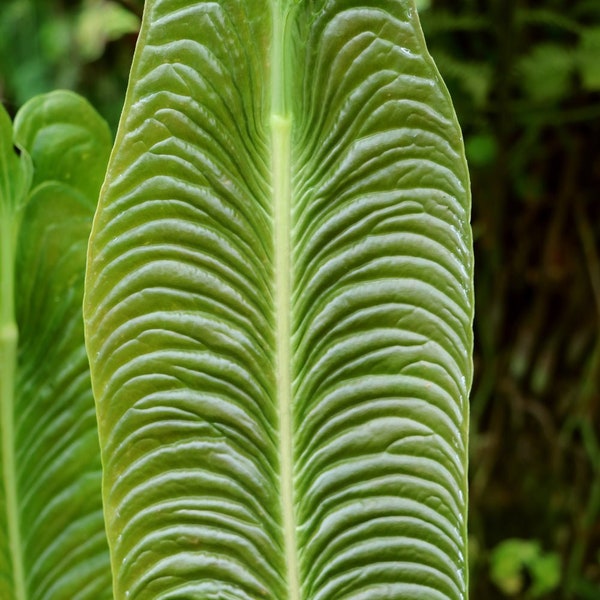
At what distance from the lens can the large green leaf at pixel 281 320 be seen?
429 mm

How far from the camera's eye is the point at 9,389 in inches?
23.1

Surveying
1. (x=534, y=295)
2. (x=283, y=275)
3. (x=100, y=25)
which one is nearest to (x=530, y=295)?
(x=534, y=295)

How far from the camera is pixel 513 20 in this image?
3.96ft

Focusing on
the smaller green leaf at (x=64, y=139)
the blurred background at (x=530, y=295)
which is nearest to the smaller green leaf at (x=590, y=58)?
the blurred background at (x=530, y=295)

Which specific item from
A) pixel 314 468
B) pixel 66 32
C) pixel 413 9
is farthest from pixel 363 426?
pixel 66 32

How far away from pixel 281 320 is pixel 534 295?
0.96m

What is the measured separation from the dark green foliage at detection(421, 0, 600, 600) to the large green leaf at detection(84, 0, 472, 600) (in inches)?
33.0

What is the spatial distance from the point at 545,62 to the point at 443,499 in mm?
974

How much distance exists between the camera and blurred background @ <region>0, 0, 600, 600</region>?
4.09 ft

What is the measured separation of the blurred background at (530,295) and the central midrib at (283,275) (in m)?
0.84

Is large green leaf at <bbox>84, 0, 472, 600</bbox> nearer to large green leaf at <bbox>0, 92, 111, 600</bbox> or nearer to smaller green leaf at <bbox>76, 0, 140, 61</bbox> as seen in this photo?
large green leaf at <bbox>0, 92, 111, 600</bbox>

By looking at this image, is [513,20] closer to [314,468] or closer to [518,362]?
[518,362]

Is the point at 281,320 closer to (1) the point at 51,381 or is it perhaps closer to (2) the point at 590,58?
(1) the point at 51,381

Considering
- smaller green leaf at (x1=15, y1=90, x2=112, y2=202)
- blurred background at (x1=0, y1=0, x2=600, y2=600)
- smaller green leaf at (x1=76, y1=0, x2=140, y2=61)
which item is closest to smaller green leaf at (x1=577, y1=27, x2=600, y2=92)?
blurred background at (x1=0, y1=0, x2=600, y2=600)
